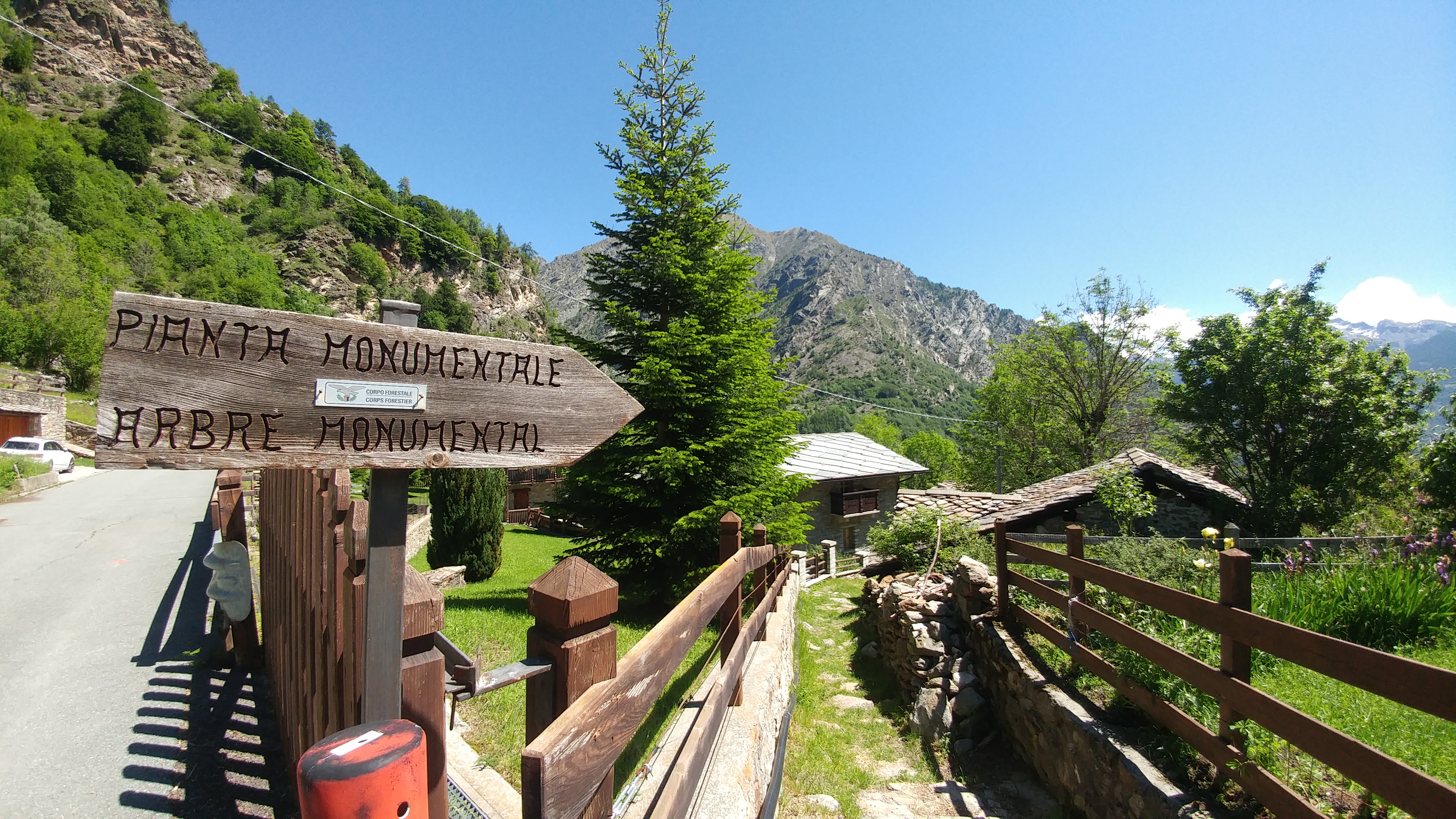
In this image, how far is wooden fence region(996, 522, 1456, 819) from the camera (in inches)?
88.0

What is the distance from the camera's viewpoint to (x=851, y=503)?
25688 millimetres

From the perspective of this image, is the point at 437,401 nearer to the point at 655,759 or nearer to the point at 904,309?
the point at 655,759

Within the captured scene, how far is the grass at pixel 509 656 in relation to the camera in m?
3.76

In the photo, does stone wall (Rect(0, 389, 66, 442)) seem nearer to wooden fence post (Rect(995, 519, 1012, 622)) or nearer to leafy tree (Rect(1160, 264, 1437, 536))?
wooden fence post (Rect(995, 519, 1012, 622))

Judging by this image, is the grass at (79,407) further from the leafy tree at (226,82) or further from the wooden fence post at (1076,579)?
the leafy tree at (226,82)

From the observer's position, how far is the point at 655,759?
316cm

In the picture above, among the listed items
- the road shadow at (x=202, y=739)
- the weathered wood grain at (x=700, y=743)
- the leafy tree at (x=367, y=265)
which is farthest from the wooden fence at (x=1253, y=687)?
the leafy tree at (x=367, y=265)

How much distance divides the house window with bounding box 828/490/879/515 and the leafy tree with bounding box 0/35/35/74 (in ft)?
344

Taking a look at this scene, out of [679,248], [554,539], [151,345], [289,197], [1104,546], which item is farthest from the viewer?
[289,197]

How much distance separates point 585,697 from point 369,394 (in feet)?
2.98

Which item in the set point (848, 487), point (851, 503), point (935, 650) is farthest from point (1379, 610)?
point (848, 487)

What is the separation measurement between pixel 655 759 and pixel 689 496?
5929mm

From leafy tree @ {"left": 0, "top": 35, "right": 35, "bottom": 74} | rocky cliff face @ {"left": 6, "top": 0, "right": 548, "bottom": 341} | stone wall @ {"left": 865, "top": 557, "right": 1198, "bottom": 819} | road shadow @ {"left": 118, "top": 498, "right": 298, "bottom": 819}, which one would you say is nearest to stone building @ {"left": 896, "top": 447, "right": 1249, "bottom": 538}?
stone wall @ {"left": 865, "top": 557, "right": 1198, "bottom": 819}

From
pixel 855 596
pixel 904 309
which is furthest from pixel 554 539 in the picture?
pixel 904 309
